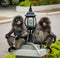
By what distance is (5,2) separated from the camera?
22.0 metres

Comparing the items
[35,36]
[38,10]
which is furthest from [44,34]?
[38,10]

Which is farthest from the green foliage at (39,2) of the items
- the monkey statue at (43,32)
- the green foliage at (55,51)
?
the monkey statue at (43,32)

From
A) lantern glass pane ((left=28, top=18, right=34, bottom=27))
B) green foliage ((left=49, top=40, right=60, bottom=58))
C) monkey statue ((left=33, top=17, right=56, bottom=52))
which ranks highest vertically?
lantern glass pane ((left=28, top=18, right=34, bottom=27))

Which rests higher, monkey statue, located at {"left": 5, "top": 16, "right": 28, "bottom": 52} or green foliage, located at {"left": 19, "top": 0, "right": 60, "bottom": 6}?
monkey statue, located at {"left": 5, "top": 16, "right": 28, "bottom": 52}

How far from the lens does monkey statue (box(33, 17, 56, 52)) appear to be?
6.07 metres

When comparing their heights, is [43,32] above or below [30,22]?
below

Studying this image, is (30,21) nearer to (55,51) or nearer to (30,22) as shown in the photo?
(30,22)

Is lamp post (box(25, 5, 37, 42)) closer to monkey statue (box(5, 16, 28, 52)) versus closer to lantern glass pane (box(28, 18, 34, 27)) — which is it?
lantern glass pane (box(28, 18, 34, 27))

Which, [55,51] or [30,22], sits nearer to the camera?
[30,22]

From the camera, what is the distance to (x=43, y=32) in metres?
6.11

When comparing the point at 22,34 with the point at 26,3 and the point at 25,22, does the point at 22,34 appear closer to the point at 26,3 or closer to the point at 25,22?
the point at 25,22

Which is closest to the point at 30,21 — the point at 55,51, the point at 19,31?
the point at 19,31

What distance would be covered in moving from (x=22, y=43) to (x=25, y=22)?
46cm

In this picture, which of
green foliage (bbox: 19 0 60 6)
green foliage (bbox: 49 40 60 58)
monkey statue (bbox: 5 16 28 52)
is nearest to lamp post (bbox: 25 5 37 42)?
monkey statue (bbox: 5 16 28 52)
